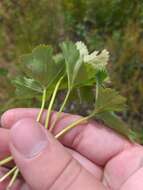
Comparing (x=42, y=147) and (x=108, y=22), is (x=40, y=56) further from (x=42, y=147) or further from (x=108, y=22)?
(x=108, y=22)

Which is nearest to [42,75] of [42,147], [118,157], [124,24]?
[42,147]

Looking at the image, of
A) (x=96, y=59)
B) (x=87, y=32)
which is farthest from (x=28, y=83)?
(x=87, y=32)

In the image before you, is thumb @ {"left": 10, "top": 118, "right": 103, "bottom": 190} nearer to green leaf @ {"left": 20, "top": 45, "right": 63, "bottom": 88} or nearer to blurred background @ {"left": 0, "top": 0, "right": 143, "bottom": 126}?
green leaf @ {"left": 20, "top": 45, "right": 63, "bottom": 88}

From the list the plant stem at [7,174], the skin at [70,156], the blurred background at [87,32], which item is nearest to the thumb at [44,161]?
the skin at [70,156]

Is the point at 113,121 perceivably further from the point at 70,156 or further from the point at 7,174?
the point at 7,174

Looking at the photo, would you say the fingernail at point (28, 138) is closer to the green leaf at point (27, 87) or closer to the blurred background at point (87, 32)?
the green leaf at point (27, 87)

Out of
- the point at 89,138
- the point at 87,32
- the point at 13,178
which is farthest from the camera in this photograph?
the point at 87,32

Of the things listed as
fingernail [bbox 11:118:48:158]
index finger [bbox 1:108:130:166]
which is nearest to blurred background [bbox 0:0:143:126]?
index finger [bbox 1:108:130:166]
